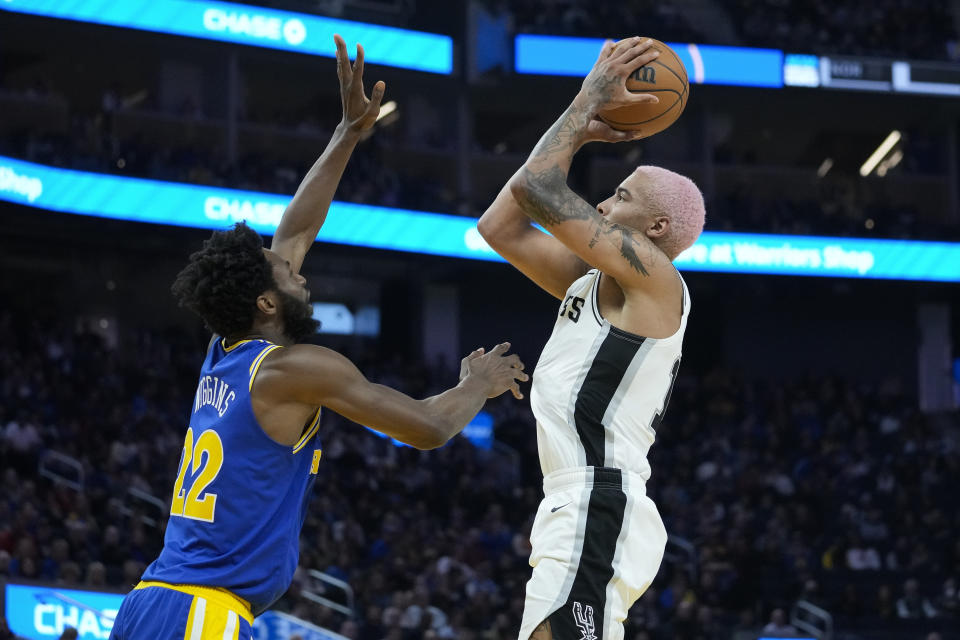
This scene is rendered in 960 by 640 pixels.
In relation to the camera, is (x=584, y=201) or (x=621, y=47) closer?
(x=584, y=201)

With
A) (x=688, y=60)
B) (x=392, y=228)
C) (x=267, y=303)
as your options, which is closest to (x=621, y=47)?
(x=267, y=303)

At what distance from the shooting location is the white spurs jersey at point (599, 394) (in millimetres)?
3898

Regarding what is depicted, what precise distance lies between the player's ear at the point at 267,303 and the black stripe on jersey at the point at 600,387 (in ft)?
3.28

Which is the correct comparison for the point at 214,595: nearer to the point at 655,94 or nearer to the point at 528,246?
the point at 528,246

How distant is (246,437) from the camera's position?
3734 millimetres

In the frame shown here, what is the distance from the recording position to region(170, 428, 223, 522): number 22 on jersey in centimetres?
371

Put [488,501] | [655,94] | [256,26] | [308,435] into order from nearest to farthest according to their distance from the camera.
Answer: [308,435], [655,94], [488,501], [256,26]

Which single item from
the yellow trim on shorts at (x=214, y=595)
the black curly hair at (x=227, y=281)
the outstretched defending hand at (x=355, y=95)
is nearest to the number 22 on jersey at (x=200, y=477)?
the yellow trim on shorts at (x=214, y=595)

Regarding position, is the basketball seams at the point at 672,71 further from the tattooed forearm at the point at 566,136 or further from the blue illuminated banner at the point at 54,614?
the blue illuminated banner at the point at 54,614

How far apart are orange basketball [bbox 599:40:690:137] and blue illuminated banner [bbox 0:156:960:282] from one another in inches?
580

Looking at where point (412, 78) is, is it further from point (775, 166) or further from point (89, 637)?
point (89, 637)

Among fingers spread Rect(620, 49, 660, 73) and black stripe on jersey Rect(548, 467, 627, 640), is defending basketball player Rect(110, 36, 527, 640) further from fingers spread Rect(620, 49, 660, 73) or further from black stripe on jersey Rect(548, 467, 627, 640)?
fingers spread Rect(620, 49, 660, 73)

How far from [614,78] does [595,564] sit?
1.56 m

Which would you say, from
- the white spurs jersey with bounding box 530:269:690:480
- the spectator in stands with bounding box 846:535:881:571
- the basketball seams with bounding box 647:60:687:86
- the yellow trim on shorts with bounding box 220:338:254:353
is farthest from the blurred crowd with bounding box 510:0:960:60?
the yellow trim on shorts with bounding box 220:338:254:353
